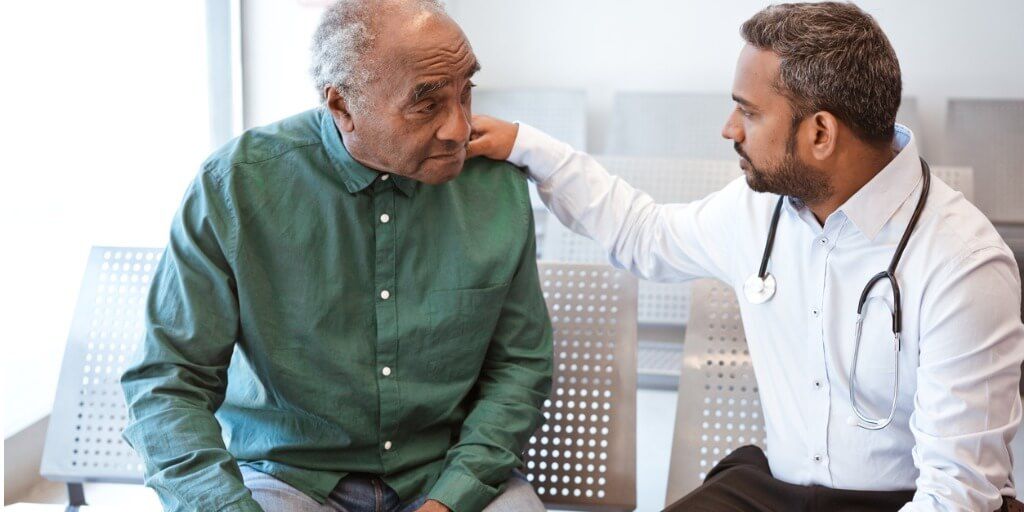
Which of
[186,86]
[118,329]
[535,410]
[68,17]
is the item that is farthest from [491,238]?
[186,86]

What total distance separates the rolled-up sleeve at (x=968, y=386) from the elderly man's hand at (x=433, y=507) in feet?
2.42

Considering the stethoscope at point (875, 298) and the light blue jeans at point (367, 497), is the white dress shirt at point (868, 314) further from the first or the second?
the light blue jeans at point (367, 497)

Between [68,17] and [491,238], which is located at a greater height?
[68,17]

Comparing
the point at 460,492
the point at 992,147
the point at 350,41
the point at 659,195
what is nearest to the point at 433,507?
the point at 460,492

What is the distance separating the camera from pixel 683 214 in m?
2.05

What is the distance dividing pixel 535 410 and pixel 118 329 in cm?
94

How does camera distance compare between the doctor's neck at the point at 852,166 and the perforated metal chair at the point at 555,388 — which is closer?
the doctor's neck at the point at 852,166

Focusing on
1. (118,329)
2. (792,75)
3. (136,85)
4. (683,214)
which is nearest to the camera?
(792,75)

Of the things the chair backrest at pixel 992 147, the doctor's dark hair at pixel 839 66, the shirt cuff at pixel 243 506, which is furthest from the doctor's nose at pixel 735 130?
the chair backrest at pixel 992 147

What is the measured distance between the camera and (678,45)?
5.23m

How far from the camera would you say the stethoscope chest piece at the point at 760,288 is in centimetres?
184

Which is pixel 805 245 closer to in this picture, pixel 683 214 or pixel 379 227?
pixel 683 214

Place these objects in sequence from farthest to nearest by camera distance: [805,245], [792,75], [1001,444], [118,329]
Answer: [118,329] < [805,245] < [792,75] < [1001,444]

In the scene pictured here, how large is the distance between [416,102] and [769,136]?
1.97ft
